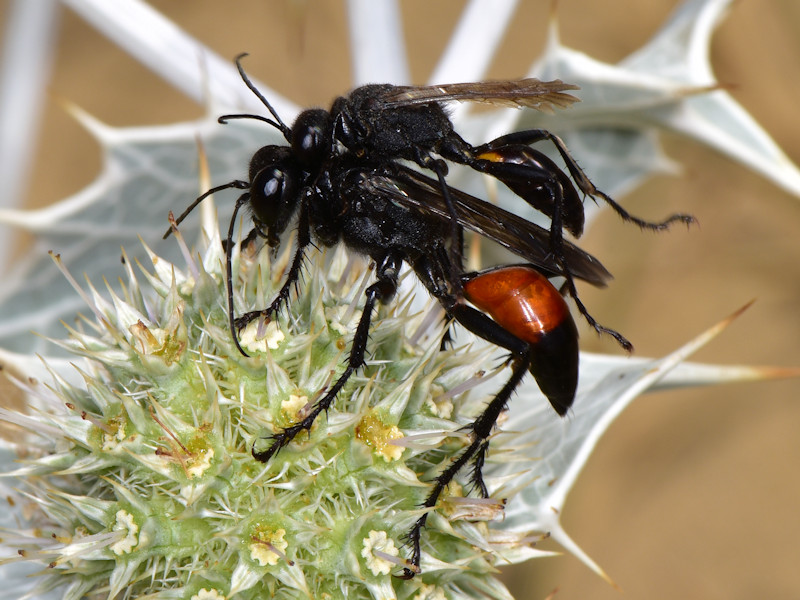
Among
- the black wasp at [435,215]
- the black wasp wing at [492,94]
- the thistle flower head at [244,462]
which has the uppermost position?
the black wasp wing at [492,94]

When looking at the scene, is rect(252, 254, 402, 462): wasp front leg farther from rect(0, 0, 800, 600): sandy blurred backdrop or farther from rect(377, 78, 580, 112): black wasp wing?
rect(0, 0, 800, 600): sandy blurred backdrop

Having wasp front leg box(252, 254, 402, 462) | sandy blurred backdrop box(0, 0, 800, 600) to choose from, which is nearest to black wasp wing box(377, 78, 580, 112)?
wasp front leg box(252, 254, 402, 462)

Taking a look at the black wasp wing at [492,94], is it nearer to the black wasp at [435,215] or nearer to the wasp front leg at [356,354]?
the black wasp at [435,215]

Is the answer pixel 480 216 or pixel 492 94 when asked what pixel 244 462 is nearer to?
pixel 480 216

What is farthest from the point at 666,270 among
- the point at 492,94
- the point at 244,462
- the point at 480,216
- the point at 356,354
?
the point at 244,462

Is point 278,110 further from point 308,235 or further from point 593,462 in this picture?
point 593,462

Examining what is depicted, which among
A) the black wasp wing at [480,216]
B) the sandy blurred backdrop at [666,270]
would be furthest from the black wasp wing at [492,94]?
the sandy blurred backdrop at [666,270]

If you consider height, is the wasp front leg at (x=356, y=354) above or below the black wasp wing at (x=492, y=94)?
below

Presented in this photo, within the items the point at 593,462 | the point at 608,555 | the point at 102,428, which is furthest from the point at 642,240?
the point at 102,428
